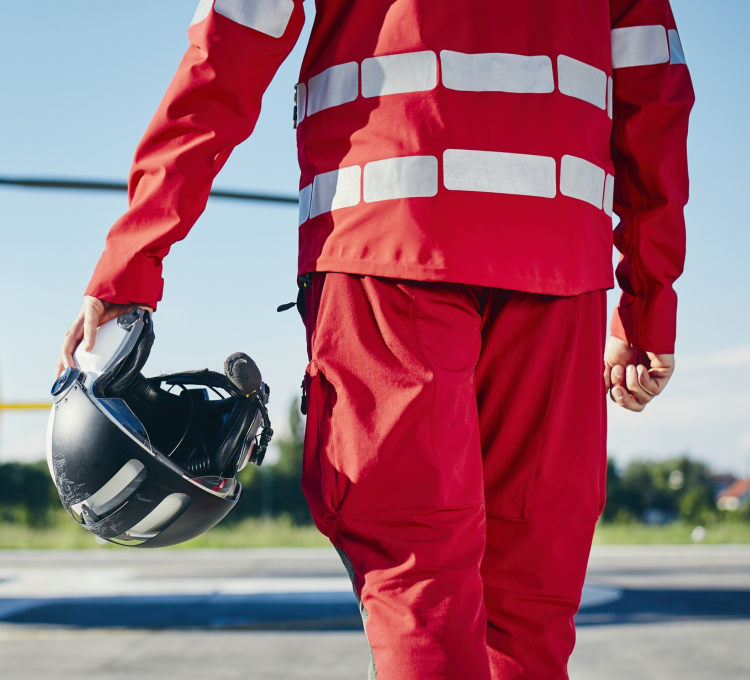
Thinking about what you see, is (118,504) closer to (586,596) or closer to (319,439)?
(319,439)

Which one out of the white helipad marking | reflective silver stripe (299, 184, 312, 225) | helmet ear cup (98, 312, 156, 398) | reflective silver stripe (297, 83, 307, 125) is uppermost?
reflective silver stripe (297, 83, 307, 125)

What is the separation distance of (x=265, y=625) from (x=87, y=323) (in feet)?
14.5

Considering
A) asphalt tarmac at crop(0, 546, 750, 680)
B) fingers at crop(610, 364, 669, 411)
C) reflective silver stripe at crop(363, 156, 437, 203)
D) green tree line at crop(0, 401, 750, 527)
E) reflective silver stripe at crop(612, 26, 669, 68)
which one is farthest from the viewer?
green tree line at crop(0, 401, 750, 527)

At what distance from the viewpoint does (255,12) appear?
1.11 m

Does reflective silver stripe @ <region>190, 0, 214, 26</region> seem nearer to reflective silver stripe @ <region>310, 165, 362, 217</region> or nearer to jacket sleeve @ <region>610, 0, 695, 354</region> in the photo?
reflective silver stripe @ <region>310, 165, 362, 217</region>

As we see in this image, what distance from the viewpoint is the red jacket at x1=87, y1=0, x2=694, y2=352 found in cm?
107

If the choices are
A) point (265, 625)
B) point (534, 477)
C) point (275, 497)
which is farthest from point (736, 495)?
point (534, 477)

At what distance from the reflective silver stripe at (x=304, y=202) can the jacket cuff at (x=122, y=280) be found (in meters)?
0.26

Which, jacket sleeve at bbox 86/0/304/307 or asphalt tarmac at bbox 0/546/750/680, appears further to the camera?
asphalt tarmac at bbox 0/546/750/680

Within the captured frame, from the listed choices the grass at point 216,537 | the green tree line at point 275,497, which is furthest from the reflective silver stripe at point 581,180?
the grass at point 216,537

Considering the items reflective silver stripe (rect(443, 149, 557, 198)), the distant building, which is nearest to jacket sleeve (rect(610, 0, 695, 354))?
reflective silver stripe (rect(443, 149, 557, 198))

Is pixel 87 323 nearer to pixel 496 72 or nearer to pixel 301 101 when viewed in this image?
pixel 301 101

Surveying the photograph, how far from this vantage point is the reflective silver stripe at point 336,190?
110 centimetres

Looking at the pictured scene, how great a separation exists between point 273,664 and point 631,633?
90.2 inches
